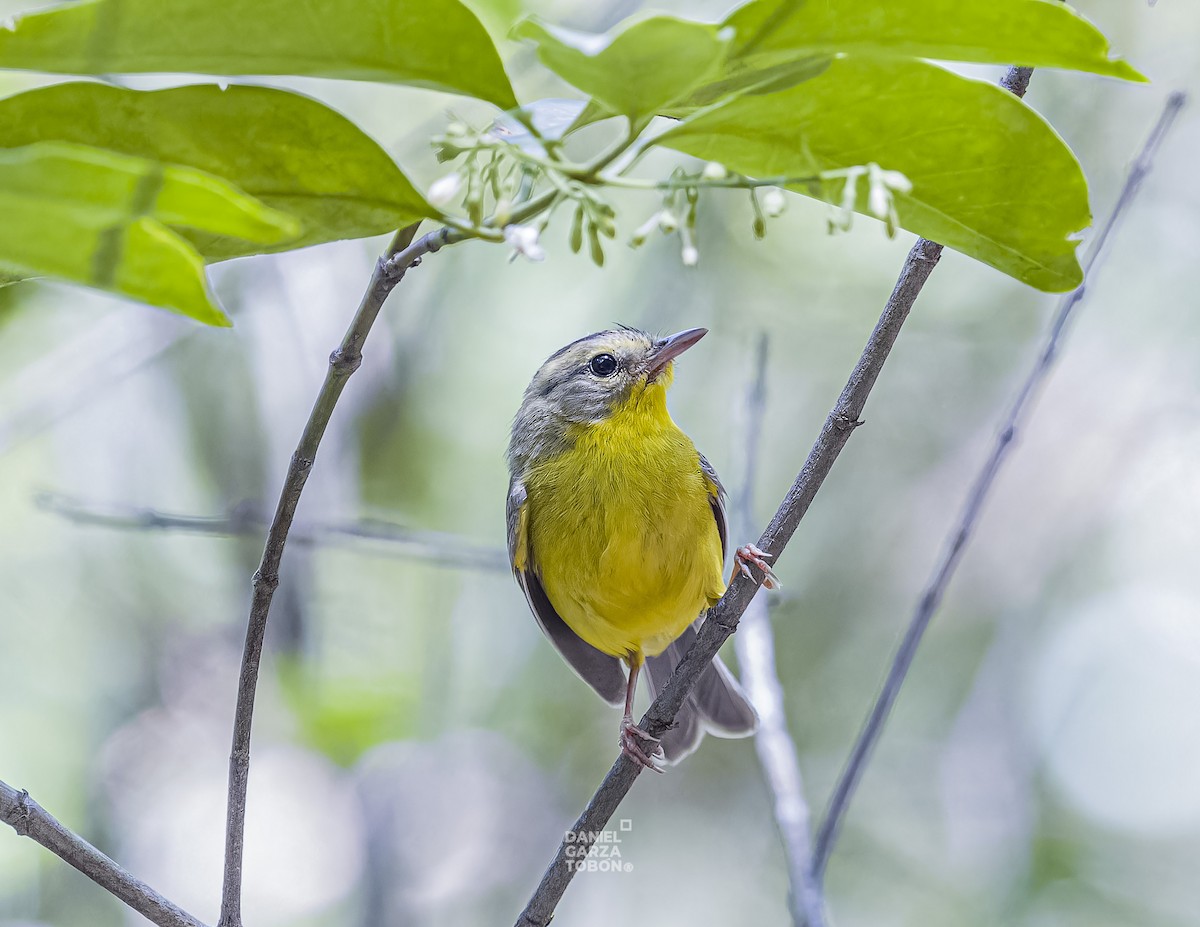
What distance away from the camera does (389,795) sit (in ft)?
20.0

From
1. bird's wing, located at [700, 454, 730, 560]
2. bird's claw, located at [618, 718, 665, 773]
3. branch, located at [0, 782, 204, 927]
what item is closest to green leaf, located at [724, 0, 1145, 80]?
branch, located at [0, 782, 204, 927]

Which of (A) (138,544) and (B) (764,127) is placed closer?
(B) (764,127)

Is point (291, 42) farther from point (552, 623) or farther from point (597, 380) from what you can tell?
point (552, 623)

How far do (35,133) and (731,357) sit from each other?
7227 mm

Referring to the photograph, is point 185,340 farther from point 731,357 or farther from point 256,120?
point 256,120

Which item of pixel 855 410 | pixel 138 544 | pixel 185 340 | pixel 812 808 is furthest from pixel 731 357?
pixel 855 410

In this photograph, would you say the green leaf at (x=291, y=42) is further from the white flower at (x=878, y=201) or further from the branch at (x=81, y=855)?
the branch at (x=81, y=855)

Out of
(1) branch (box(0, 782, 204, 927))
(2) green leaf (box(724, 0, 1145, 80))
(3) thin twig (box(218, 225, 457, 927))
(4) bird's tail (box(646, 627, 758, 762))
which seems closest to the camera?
(2) green leaf (box(724, 0, 1145, 80))

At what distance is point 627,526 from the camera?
13.6ft

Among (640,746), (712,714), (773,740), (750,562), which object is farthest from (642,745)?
(712,714)

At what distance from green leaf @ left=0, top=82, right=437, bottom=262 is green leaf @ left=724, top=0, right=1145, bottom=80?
0.36 meters

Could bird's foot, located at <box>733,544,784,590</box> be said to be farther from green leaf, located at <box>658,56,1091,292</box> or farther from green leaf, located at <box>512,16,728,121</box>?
green leaf, located at <box>512,16,728,121</box>

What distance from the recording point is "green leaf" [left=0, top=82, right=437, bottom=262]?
1046mm

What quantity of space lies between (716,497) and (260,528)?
218cm
